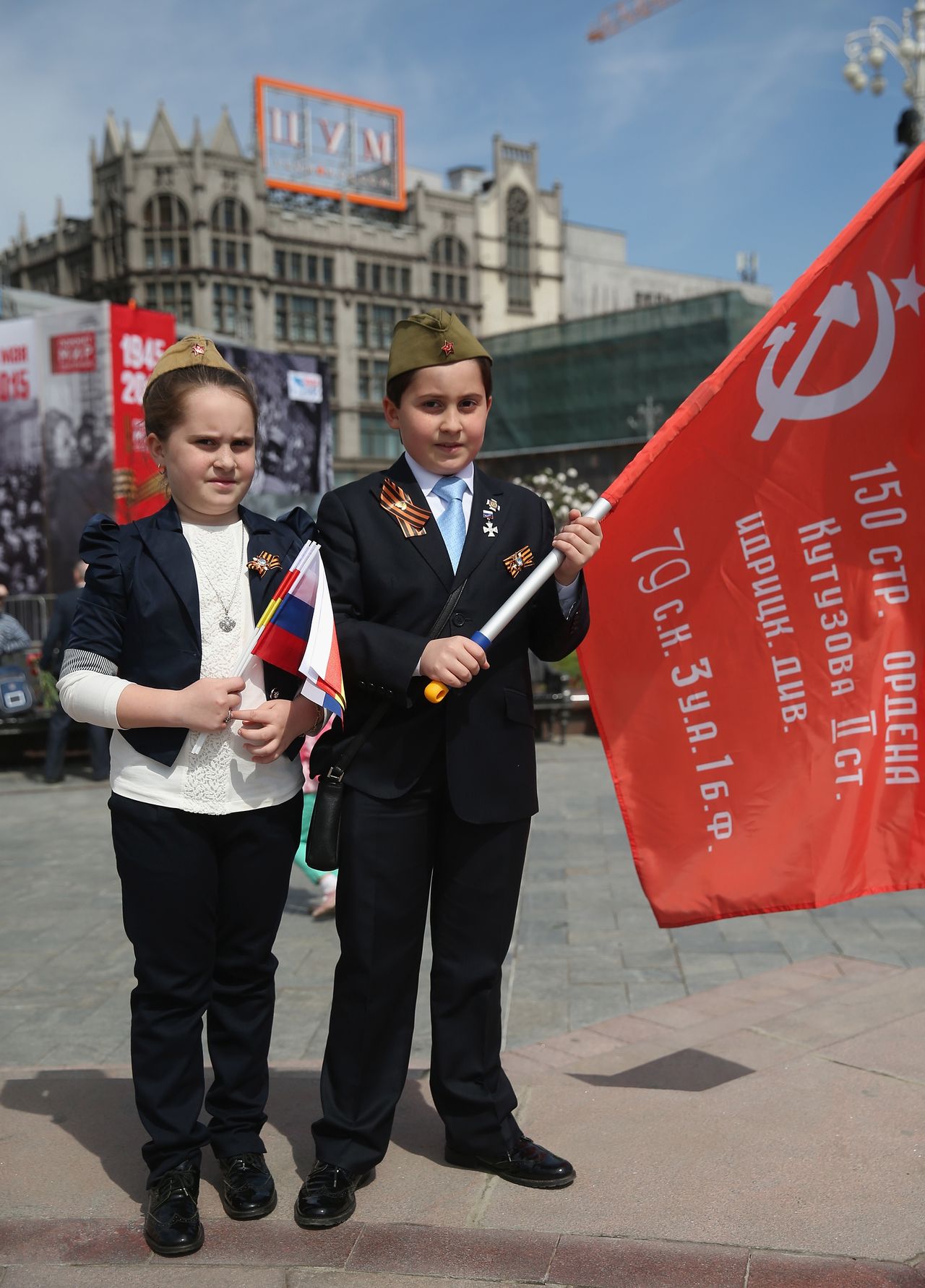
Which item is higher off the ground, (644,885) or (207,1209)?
(644,885)

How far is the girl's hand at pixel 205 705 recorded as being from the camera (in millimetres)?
2566

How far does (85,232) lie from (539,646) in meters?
69.8

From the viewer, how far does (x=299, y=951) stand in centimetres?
556

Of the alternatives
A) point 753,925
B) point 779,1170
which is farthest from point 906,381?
point 753,925

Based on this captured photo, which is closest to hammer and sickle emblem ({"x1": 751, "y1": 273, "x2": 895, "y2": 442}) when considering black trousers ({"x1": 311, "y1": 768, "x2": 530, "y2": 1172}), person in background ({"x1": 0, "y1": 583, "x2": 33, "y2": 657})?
black trousers ({"x1": 311, "y1": 768, "x2": 530, "y2": 1172})

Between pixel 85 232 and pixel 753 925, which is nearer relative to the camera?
pixel 753 925

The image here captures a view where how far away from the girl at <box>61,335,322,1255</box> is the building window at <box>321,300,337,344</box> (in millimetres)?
66337

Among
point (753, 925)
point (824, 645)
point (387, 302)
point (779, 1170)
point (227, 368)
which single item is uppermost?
point (387, 302)

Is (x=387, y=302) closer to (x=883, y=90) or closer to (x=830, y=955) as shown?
(x=883, y=90)

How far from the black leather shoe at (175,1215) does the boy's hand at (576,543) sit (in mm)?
1504

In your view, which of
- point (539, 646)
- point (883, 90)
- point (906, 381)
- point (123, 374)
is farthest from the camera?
point (883, 90)

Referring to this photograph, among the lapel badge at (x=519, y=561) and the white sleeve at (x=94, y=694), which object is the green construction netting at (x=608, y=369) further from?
the white sleeve at (x=94, y=694)

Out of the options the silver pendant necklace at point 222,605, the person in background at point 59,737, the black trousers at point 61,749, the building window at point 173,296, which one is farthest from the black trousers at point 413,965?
the building window at point 173,296

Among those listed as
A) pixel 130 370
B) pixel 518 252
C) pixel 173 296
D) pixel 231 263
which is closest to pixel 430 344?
pixel 130 370
